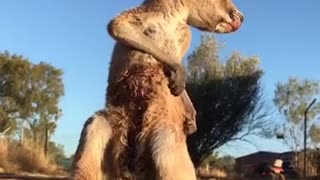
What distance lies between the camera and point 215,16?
4902 mm

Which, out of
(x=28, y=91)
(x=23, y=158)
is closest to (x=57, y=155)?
(x=23, y=158)

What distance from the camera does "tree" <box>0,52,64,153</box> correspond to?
60.9 metres

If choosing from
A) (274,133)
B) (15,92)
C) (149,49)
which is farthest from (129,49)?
(15,92)

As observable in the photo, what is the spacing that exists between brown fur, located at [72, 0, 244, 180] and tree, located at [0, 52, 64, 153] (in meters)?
55.2

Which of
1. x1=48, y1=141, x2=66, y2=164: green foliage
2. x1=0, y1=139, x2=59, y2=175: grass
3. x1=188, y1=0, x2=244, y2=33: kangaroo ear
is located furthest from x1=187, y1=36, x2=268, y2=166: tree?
x1=188, y1=0, x2=244, y2=33: kangaroo ear

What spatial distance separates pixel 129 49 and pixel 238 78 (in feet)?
156

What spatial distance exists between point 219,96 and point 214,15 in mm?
45893

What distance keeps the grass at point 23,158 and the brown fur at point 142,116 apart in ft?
66.3

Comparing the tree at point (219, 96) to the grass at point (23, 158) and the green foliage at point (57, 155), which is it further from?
the grass at point (23, 158)

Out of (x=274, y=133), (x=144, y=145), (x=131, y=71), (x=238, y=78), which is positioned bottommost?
(x=144, y=145)

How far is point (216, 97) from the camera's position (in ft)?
166

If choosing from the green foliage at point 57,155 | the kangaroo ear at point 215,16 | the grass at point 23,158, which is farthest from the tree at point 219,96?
the kangaroo ear at point 215,16

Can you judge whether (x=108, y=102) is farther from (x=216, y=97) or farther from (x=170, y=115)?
(x=216, y=97)

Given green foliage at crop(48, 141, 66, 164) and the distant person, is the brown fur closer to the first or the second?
the distant person
